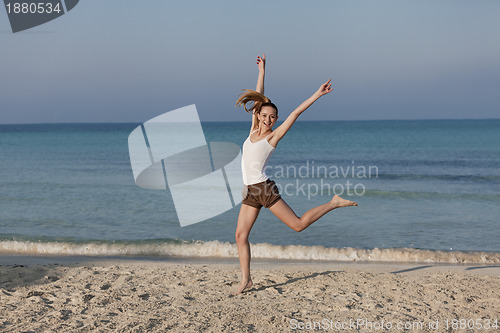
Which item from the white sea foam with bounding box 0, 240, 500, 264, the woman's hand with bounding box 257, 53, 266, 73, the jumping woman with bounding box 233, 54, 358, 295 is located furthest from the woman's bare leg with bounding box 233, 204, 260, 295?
the white sea foam with bounding box 0, 240, 500, 264

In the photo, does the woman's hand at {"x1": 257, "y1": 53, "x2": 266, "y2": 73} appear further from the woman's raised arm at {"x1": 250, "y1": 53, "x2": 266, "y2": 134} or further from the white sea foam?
the white sea foam

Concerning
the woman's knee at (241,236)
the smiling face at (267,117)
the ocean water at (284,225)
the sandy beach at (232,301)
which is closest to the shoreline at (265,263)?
the ocean water at (284,225)

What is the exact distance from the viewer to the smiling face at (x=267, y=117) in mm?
5129

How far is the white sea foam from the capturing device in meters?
8.38

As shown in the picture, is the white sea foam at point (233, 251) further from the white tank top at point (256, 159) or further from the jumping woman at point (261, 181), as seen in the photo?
the white tank top at point (256, 159)

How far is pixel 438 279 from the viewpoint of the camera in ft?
19.9

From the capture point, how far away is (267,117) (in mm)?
5133

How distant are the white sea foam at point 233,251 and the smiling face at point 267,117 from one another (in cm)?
396

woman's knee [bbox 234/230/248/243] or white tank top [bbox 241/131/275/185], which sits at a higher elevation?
white tank top [bbox 241/131/275/185]

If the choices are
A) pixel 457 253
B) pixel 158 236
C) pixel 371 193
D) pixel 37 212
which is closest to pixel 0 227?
pixel 37 212

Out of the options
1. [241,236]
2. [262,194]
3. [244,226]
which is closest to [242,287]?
[241,236]

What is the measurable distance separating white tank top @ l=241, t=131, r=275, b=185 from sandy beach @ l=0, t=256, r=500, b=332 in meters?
1.29

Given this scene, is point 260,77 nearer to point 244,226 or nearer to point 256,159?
point 256,159

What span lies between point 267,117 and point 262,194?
0.81 m
